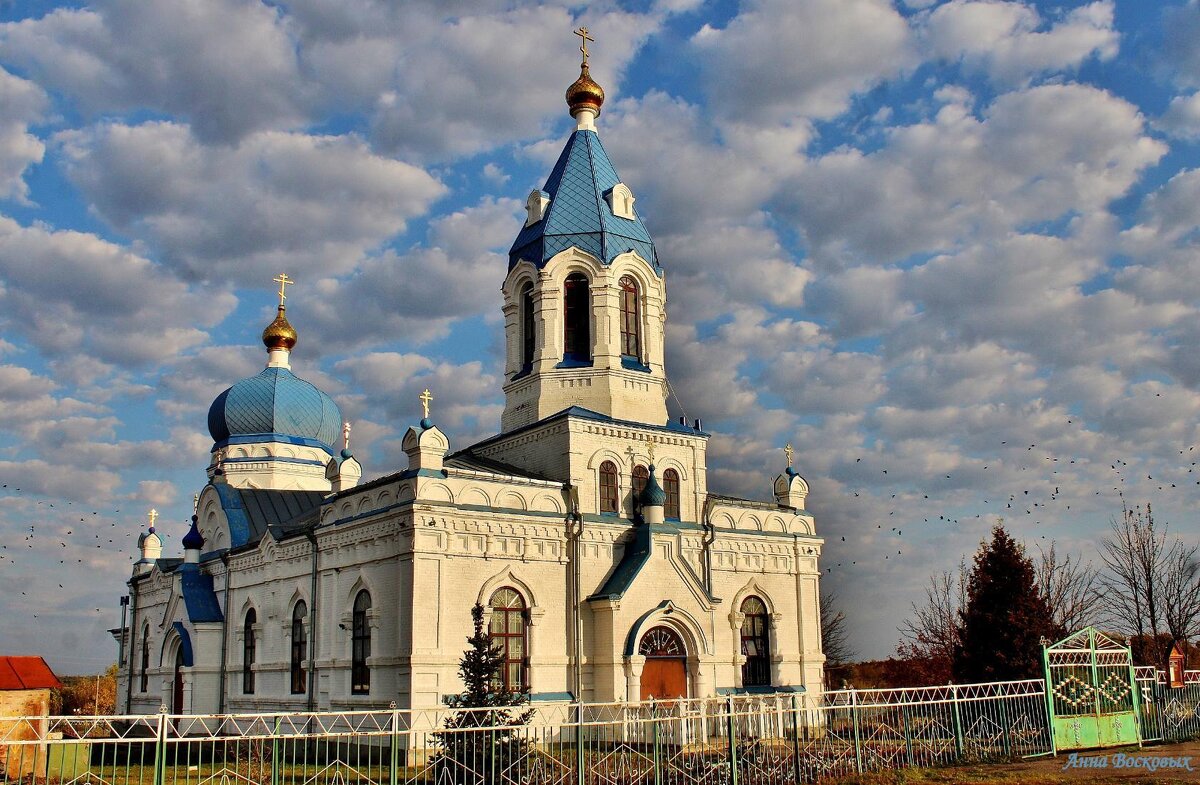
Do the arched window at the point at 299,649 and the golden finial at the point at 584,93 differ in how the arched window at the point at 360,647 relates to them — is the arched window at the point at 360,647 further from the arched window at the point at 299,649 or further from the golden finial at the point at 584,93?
the golden finial at the point at 584,93

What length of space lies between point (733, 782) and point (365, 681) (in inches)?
378

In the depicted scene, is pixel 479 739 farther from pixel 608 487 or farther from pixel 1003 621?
pixel 1003 621

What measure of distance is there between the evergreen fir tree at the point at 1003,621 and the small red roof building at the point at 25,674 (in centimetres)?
1984

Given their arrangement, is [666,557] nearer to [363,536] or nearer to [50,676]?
[363,536]

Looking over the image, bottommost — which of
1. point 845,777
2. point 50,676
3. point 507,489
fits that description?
point 845,777

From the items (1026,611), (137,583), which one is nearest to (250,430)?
(137,583)

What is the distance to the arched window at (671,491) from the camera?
24.4 meters

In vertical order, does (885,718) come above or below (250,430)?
below

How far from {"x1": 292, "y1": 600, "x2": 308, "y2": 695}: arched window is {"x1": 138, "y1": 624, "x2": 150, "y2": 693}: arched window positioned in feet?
A: 29.1

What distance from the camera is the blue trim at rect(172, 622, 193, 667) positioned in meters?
27.4

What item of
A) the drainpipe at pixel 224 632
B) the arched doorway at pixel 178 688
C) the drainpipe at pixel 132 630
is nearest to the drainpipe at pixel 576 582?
the drainpipe at pixel 224 632

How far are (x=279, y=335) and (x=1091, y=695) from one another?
92.7 feet

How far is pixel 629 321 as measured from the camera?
2552 centimetres

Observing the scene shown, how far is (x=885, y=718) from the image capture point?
16484 mm
